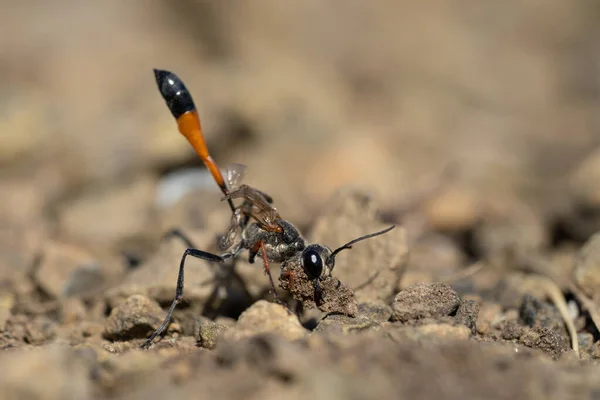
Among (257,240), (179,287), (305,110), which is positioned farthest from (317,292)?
(305,110)

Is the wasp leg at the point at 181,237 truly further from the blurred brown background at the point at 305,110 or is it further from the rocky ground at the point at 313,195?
the blurred brown background at the point at 305,110

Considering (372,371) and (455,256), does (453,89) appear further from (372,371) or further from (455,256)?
(372,371)

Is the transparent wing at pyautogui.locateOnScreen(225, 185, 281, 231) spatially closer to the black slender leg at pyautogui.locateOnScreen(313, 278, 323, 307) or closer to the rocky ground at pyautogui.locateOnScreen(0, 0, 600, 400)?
the rocky ground at pyautogui.locateOnScreen(0, 0, 600, 400)

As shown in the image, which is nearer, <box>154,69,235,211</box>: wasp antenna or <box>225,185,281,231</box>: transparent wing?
<box>225,185,281,231</box>: transparent wing

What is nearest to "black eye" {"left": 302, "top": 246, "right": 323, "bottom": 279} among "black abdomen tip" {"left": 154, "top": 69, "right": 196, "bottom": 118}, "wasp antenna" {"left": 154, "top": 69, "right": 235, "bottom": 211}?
"wasp antenna" {"left": 154, "top": 69, "right": 235, "bottom": 211}

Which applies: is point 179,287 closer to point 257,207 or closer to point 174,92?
point 257,207

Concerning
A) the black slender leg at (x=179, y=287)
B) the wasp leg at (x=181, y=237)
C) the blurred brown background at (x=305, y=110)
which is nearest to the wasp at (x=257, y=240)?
the black slender leg at (x=179, y=287)

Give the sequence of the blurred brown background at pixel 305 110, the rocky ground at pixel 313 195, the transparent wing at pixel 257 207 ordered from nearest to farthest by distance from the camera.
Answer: the rocky ground at pixel 313 195
the transparent wing at pixel 257 207
the blurred brown background at pixel 305 110
